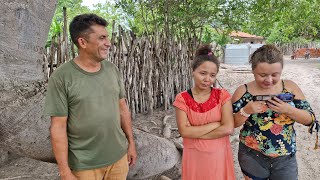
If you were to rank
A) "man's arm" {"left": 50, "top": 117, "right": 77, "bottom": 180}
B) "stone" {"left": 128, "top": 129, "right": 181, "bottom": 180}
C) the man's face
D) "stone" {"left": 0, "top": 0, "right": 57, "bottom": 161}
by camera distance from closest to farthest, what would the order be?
"man's arm" {"left": 50, "top": 117, "right": 77, "bottom": 180}, the man's face, "stone" {"left": 0, "top": 0, "right": 57, "bottom": 161}, "stone" {"left": 128, "top": 129, "right": 181, "bottom": 180}

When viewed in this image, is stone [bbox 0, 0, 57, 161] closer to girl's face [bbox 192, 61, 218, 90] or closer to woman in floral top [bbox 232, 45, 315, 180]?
girl's face [bbox 192, 61, 218, 90]

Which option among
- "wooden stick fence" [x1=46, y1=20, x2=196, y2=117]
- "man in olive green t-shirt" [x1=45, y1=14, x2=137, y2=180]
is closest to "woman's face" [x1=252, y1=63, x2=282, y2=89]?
"man in olive green t-shirt" [x1=45, y1=14, x2=137, y2=180]

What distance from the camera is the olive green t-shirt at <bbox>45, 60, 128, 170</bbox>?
66.7 inches

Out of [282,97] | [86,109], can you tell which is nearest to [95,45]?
[86,109]

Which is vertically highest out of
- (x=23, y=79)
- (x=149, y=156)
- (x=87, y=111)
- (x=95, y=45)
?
(x=95, y=45)

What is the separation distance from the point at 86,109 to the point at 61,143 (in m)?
0.24

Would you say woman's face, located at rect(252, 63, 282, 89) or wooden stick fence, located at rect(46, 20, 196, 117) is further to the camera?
wooden stick fence, located at rect(46, 20, 196, 117)

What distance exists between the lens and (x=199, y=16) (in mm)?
6508

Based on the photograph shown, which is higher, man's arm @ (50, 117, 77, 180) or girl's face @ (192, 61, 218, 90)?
girl's face @ (192, 61, 218, 90)

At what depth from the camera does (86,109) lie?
1760mm

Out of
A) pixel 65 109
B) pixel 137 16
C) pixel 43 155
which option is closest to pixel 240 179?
pixel 43 155

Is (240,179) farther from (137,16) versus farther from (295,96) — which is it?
(137,16)

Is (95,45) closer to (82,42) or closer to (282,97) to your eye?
(82,42)

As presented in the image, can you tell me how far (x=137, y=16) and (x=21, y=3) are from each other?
570 cm
